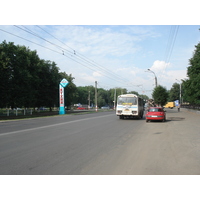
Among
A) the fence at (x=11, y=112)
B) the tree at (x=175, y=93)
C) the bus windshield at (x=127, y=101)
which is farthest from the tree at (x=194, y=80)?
the tree at (x=175, y=93)

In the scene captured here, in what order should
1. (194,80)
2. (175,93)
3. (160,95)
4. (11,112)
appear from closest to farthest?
(194,80), (11,112), (160,95), (175,93)

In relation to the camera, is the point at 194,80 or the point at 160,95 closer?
the point at 194,80

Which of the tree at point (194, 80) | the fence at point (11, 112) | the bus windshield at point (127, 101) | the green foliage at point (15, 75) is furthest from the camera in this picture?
the fence at point (11, 112)

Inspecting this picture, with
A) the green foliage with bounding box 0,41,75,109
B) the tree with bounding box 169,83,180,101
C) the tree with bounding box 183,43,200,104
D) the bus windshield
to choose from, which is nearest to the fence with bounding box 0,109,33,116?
the green foliage with bounding box 0,41,75,109

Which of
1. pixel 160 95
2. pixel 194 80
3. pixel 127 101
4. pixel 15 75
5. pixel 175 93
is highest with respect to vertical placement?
pixel 175 93

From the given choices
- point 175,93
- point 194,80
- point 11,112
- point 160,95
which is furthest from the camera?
point 175,93

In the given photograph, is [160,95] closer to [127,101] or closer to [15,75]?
[127,101]

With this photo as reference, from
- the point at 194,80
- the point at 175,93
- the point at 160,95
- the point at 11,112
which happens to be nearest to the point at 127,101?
the point at 194,80

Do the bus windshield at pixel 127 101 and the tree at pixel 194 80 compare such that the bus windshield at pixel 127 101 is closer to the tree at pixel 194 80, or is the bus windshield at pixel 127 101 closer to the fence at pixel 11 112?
the tree at pixel 194 80

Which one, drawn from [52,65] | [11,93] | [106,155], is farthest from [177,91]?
[106,155]

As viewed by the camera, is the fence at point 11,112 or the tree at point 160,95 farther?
the tree at point 160,95

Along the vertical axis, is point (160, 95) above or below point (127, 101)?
above

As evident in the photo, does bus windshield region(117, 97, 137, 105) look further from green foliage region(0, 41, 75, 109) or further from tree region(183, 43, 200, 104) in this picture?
green foliage region(0, 41, 75, 109)

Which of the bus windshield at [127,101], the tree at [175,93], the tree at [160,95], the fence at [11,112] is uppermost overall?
the tree at [175,93]
